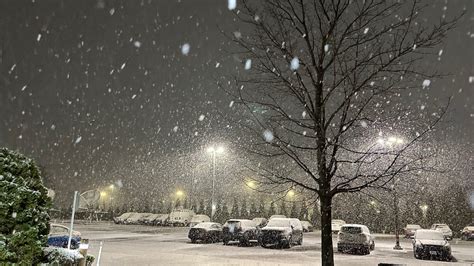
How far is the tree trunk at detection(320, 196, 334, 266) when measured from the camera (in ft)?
28.7

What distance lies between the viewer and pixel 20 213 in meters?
6.30

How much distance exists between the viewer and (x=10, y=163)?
651cm

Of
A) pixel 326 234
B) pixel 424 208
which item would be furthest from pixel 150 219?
pixel 326 234

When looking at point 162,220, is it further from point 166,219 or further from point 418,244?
point 418,244

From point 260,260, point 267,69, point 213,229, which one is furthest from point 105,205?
point 267,69

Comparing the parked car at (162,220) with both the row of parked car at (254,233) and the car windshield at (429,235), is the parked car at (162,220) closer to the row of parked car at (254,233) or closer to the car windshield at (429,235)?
the row of parked car at (254,233)

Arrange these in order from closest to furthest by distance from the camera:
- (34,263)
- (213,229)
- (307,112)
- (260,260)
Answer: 1. (34,263)
2. (307,112)
3. (260,260)
4. (213,229)

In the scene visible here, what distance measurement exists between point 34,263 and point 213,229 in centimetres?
2273

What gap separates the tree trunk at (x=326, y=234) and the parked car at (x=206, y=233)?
19.7m

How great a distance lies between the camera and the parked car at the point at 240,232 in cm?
2629

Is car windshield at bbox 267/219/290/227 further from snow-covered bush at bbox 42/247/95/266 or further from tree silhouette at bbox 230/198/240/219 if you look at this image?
tree silhouette at bbox 230/198/240/219

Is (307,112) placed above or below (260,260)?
above

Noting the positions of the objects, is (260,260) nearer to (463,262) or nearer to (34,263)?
(463,262)

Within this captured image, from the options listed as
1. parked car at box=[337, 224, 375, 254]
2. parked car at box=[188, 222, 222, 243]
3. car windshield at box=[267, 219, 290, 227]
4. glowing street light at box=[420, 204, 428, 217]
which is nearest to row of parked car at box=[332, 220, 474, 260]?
parked car at box=[337, 224, 375, 254]
